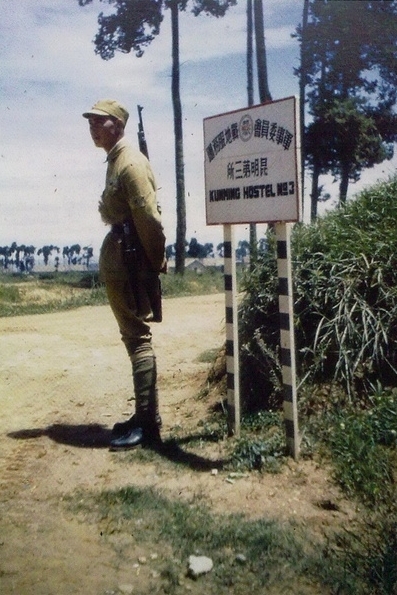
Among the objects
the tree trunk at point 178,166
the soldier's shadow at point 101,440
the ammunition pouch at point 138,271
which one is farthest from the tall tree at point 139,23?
the soldier's shadow at point 101,440

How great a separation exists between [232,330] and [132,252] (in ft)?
2.85

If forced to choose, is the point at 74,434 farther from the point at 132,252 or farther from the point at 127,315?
the point at 132,252

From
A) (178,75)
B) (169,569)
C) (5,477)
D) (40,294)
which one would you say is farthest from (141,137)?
(178,75)

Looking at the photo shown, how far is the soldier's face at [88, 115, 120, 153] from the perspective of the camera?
4750 millimetres

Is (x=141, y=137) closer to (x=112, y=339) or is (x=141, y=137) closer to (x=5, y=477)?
(x=112, y=339)

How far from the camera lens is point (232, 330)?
188 inches

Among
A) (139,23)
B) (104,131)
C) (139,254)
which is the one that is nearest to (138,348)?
(139,254)

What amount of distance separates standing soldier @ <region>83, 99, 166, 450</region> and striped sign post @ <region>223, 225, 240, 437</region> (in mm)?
448

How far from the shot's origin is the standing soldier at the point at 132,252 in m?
4.59

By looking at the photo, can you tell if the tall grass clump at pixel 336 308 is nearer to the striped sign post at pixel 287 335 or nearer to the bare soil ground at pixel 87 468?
the striped sign post at pixel 287 335

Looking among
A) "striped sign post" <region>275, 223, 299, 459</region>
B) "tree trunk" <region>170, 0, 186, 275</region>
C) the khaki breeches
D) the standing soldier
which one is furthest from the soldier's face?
"tree trunk" <region>170, 0, 186, 275</region>

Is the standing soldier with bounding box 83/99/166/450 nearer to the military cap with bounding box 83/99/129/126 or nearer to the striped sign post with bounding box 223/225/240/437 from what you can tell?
the military cap with bounding box 83/99/129/126

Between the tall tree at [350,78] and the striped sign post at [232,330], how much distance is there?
1.24 m

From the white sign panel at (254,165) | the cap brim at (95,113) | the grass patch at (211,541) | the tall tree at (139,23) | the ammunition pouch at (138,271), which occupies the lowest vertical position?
the grass patch at (211,541)
